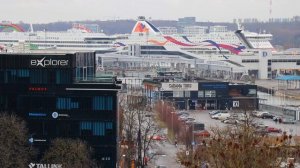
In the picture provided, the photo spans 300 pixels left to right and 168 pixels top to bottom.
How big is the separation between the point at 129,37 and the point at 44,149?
63.0 m

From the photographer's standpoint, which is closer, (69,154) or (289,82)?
(69,154)

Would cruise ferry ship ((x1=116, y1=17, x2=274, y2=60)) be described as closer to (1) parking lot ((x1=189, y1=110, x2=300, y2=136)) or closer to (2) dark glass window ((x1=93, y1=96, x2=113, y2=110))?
(1) parking lot ((x1=189, y1=110, x2=300, y2=136))

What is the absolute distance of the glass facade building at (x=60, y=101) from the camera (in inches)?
907

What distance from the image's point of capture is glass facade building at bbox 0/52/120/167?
75.6 ft

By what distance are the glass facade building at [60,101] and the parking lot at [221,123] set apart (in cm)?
1038

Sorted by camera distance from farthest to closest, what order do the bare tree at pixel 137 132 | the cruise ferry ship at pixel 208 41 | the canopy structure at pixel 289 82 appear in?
the cruise ferry ship at pixel 208 41
the canopy structure at pixel 289 82
the bare tree at pixel 137 132

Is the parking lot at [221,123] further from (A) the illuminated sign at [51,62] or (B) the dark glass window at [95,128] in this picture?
(A) the illuminated sign at [51,62]

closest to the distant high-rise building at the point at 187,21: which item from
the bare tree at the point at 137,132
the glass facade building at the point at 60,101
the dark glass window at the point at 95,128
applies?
the bare tree at the point at 137,132

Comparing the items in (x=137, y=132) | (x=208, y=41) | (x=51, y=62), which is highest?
(x=208, y=41)

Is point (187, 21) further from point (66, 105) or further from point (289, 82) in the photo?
point (66, 105)

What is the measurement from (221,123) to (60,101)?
14.6m

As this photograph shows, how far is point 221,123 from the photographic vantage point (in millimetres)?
36875

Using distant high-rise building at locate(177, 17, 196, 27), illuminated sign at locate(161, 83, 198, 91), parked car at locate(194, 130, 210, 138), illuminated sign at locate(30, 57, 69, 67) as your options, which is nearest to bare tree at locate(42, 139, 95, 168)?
illuminated sign at locate(30, 57, 69, 67)

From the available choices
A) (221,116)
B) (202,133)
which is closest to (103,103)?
(202,133)
